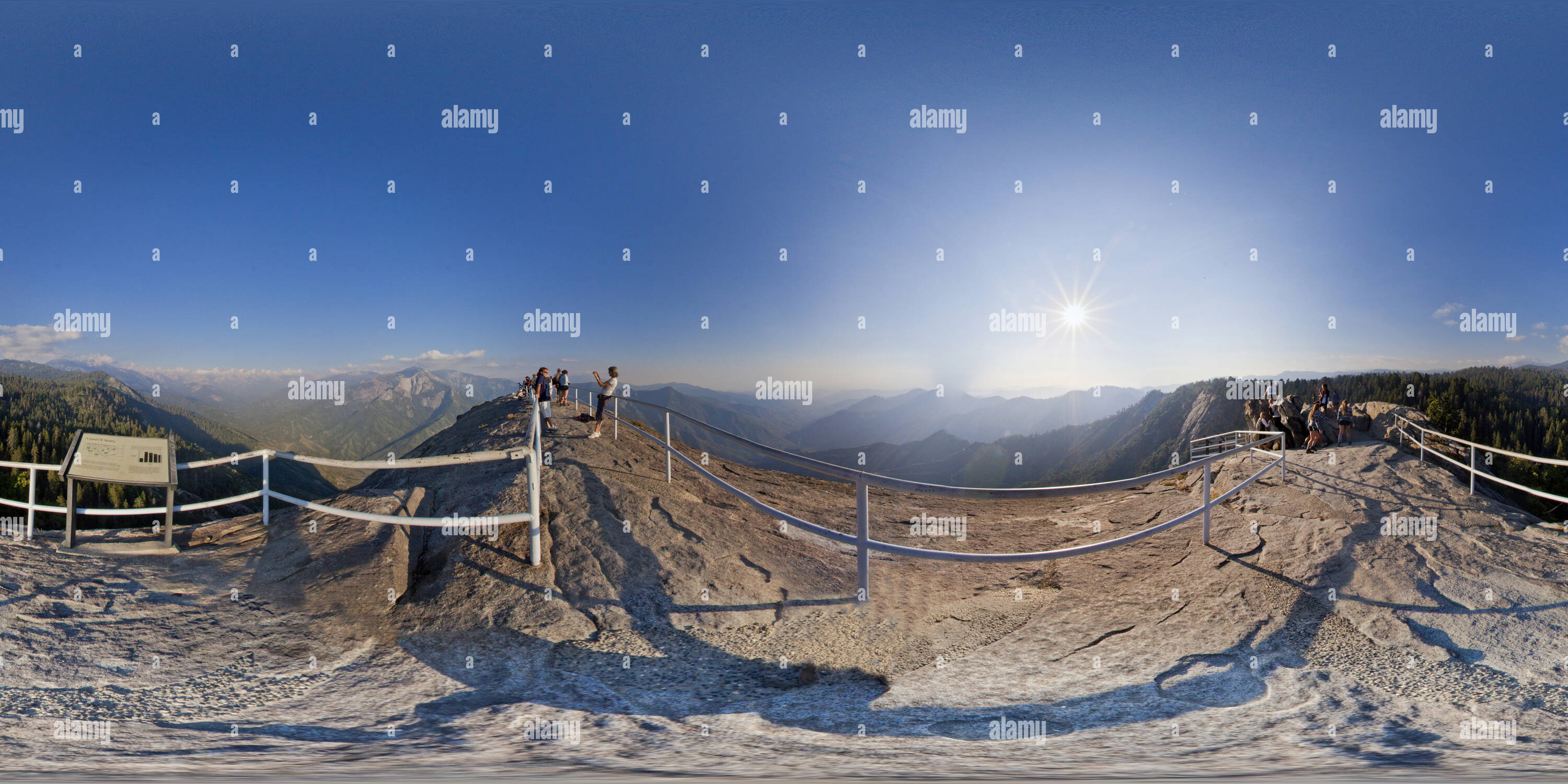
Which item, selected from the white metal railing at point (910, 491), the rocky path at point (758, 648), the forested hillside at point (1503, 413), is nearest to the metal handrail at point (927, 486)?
the white metal railing at point (910, 491)

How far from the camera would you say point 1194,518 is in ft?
29.2

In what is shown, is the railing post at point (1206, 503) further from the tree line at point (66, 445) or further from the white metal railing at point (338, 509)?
the tree line at point (66, 445)

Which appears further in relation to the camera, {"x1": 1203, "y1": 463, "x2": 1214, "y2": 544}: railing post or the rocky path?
{"x1": 1203, "y1": 463, "x2": 1214, "y2": 544}: railing post

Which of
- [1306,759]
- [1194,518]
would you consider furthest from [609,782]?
[1194,518]

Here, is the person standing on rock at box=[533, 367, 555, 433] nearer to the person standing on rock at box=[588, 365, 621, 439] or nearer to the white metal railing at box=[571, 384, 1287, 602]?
the person standing on rock at box=[588, 365, 621, 439]

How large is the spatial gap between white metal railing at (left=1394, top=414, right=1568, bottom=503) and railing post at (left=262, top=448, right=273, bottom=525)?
41.5ft

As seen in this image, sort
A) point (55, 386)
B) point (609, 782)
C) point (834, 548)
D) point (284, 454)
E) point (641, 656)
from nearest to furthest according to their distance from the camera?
point (609, 782)
point (641, 656)
point (284, 454)
point (834, 548)
point (55, 386)

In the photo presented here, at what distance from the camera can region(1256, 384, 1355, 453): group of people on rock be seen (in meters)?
13.5

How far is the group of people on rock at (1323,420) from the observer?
44.1ft

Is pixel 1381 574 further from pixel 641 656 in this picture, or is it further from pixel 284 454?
pixel 284 454

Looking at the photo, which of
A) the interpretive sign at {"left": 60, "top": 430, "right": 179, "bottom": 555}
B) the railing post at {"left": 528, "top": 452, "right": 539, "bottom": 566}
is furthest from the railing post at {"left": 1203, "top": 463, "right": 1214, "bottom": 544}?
the interpretive sign at {"left": 60, "top": 430, "right": 179, "bottom": 555}

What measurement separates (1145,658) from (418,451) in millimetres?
14392

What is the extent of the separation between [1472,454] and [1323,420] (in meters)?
4.96

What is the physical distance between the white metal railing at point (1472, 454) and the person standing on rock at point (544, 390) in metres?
12.9
